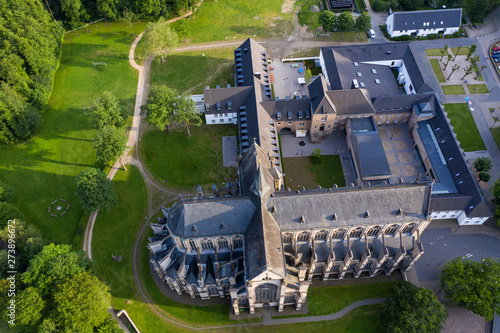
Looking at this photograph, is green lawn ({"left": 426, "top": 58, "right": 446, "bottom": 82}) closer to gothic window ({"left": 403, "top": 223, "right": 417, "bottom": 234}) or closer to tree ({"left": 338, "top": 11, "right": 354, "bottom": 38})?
tree ({"left": 338, "top": 11, "right": 354, "bottom": 38})

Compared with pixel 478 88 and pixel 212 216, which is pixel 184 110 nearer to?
pixel 212 216

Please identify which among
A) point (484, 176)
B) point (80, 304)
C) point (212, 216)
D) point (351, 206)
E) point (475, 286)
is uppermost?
point (484, 176)

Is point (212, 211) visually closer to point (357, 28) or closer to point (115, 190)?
point (115, 190)

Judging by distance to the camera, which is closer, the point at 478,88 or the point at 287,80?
the point at 478,88

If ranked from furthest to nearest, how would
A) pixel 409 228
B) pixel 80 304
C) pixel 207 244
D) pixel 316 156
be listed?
pixel 316 156, pixel 409 228, pixel 207 244, pixel 80 304

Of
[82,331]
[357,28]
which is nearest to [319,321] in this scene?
[82,331]

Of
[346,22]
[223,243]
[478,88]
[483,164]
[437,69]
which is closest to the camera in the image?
[223,243]

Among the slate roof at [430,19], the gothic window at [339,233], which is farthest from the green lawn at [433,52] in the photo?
the gothic window at [339,233]

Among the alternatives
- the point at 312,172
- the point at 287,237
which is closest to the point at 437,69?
the point at 312,172
